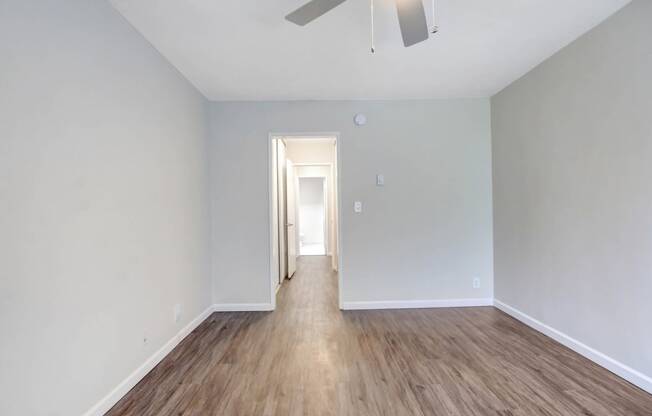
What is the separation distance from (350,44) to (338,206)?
167cm

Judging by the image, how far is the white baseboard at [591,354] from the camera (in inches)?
71.9

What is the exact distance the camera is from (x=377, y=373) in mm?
2049

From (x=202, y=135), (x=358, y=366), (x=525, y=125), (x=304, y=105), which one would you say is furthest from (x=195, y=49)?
(x=525, y=125)

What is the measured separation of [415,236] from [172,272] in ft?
8.13

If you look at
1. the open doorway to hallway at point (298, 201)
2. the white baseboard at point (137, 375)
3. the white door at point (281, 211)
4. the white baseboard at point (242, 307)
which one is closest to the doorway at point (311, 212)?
the open doorway to hallway at point (298, 201)

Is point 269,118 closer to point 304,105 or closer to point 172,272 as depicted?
point 304,105

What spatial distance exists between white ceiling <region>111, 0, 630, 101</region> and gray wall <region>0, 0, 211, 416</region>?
39 centimetres

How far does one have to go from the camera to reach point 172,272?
2.44 metres

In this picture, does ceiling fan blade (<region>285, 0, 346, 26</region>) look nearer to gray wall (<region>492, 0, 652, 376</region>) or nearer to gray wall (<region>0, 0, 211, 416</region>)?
gray wall (<region>0, 0, 211, 416</region>)

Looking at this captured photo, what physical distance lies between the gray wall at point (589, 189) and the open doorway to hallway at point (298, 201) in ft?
6.27

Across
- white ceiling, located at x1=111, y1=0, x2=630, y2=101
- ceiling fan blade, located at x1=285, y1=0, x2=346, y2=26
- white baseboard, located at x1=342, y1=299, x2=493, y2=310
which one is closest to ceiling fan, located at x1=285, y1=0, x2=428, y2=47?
ceiling fan blade, located at x1=285, y1=0, x2=346, y2=26

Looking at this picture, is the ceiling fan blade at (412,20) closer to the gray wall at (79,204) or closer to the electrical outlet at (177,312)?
the gray wall at (79,204)

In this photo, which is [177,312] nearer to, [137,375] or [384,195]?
[137,375]

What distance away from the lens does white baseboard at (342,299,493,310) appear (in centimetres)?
333
